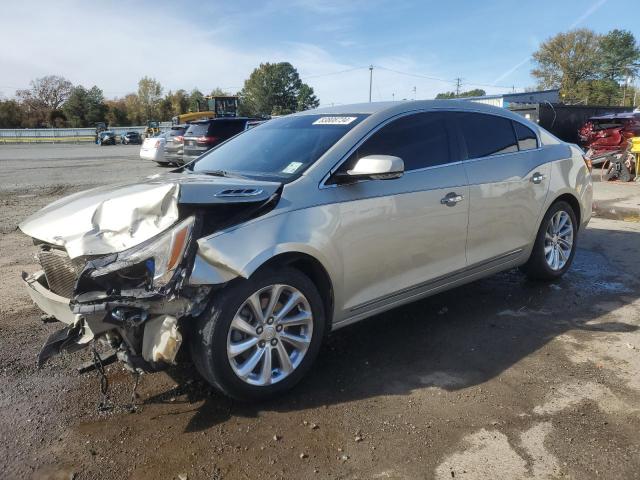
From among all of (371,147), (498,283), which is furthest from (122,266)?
(498,283)

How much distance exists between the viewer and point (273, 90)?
113 m

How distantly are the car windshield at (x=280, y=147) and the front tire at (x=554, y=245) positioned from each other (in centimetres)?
234

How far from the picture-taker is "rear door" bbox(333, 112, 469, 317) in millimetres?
3375

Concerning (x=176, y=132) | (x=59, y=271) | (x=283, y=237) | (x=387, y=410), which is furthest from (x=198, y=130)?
(x=387, y=410)

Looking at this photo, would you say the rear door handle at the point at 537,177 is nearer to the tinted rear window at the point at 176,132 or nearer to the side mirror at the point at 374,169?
the side mirror at the point at 374,169

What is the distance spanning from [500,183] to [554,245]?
1293 mm

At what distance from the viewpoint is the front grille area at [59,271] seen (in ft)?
10.1

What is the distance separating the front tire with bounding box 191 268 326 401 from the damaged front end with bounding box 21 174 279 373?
0.14m

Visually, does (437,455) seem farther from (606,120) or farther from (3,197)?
(606,120)

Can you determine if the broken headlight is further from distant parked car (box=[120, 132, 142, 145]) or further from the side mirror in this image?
distant parked car (box=[120, 132, 142, 145])

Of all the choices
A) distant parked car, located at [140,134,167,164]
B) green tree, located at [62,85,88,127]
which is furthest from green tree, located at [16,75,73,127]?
distant parked car, located at [140,134,167,164]

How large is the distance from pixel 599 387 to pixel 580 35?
8306 centimetres

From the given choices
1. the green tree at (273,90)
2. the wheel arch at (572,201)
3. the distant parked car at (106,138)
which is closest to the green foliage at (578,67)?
the green tree at (273,90)

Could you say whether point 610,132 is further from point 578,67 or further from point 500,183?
point 578,67
